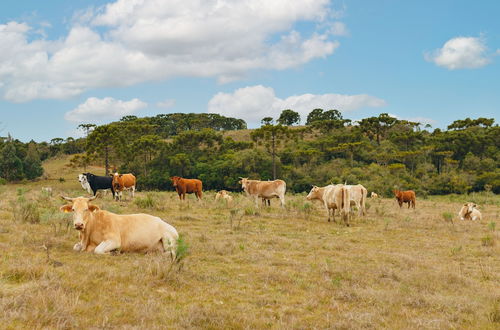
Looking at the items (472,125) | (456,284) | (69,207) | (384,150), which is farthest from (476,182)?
(69,207)

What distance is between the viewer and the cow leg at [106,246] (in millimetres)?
7578

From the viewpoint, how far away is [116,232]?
789 centimetres

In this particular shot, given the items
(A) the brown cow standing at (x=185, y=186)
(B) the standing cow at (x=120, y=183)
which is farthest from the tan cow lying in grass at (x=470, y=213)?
(B) the standing cow at (x=120, y=183)

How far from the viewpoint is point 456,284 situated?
7.38 m

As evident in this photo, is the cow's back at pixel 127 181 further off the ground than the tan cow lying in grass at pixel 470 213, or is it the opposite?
the cow's back at pixel 127 181

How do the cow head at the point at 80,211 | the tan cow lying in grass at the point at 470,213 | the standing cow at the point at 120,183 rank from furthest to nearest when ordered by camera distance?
the standing cow at the point at 120,183 < the tan cow lying in grass at the point at 470,213 < the cow head at the point at 80,211

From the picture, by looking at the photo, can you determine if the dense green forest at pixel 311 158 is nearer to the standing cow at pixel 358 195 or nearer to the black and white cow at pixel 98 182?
the black and white cow at pixel 98 182

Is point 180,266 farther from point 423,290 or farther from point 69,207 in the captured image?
point 423,290

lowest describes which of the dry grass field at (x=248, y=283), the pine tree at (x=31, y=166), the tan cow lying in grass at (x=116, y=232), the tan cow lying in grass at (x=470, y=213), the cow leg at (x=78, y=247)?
the tan cow lying in grass at (x=470, y=213)

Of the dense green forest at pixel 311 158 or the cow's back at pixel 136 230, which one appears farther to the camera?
the dense green forest at pixel 311 158

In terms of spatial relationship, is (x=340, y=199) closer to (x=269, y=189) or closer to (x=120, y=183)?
(x=269, y=189)

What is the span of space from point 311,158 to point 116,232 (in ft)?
181

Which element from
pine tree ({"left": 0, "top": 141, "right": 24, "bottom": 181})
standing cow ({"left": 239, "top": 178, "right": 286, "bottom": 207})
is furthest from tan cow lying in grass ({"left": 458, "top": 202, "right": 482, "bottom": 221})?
pine tree ({"left": 0, "top": 141, "right": 24, "bottom": 181})

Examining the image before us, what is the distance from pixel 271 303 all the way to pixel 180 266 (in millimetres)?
1821
